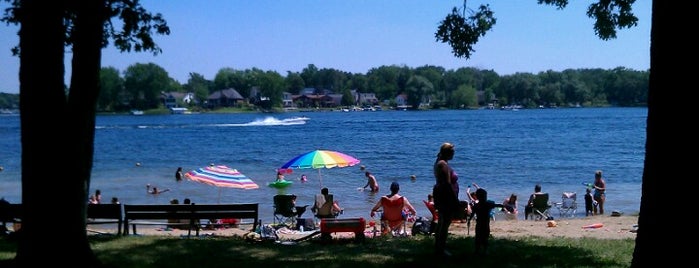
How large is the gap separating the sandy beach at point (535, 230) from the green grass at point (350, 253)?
1.68m

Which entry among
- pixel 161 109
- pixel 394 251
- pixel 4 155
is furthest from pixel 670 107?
pixel 161 109

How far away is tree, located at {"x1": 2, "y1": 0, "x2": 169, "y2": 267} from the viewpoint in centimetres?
673

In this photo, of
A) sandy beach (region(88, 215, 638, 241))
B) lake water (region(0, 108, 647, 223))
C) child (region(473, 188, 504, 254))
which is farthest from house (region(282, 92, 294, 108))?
child (region(473, 188, 504, 254))

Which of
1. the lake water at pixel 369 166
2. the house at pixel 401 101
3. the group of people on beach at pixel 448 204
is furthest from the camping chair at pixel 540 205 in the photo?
the house at pixel 401 101

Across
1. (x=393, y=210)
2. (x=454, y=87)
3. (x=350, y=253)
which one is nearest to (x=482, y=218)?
(x=350, y=253)

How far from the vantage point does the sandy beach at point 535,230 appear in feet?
42.5

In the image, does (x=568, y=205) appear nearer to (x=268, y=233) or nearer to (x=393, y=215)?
(x=393, y=215)

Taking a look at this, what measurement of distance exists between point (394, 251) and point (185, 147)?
181ft

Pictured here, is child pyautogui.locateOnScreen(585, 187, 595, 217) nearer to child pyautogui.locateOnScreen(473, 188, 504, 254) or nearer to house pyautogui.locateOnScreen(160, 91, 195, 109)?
child pyautogui.locateOnScreen(473, 188, 504, 254)

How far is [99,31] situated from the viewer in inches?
287

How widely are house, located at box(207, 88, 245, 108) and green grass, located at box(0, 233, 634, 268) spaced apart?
174 m

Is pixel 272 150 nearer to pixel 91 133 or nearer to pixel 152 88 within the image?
pixel 91 133

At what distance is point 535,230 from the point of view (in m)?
14.4

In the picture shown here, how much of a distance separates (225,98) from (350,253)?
588ft
